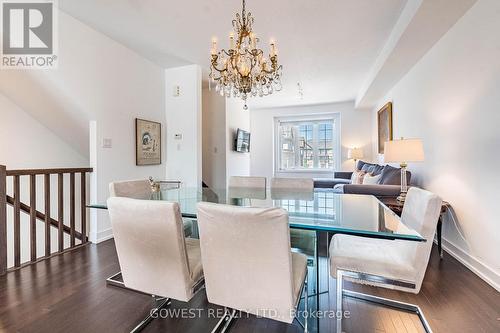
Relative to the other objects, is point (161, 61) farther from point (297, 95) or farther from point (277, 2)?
point (297, 95)

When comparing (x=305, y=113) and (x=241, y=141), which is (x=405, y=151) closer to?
(x=241, y=141)

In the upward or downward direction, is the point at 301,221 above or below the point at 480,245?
above

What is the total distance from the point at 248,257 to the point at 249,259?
0.04ft

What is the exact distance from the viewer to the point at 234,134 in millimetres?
5453

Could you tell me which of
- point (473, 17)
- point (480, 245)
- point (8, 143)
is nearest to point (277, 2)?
point (473, 17)

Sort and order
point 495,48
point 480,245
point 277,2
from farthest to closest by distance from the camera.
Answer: point 277,2, point 480,245, point 495,48

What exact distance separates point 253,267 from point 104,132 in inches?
113

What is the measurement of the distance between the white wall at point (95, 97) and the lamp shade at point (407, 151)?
11.0ft

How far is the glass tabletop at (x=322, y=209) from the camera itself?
50.3 inches

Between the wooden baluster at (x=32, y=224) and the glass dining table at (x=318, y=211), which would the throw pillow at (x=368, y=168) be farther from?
the wooden baluster at (x=32, y=224)

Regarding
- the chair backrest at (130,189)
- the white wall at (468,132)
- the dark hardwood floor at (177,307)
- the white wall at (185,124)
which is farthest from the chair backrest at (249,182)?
the white wall at (468,132)

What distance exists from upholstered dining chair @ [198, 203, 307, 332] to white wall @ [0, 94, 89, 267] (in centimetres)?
357

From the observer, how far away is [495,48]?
186cm

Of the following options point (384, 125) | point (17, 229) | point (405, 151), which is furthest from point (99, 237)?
point (384, 125)
